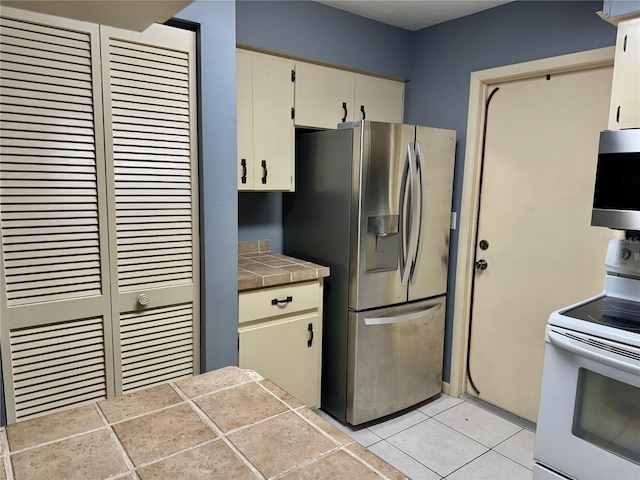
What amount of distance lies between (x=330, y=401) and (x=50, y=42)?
89.3 inches

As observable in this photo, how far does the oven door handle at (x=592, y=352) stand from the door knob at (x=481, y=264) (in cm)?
115

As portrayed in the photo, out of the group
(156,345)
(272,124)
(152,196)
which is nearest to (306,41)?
(272,124)

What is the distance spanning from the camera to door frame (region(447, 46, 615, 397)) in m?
2.58

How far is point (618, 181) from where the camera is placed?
1785mm

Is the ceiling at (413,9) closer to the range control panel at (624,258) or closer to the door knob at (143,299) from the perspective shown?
the range control panel at (624,258)

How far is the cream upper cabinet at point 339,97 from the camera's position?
2.64 metres

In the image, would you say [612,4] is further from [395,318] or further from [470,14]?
[395,318]

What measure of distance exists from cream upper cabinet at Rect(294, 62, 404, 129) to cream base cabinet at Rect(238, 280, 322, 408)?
3.39 ft

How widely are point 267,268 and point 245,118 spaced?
0.84 metres

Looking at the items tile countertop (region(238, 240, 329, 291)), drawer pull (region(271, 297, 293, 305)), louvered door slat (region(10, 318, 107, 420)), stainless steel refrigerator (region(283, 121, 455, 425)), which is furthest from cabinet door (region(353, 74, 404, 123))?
louvered door slat (region(10, 318, 107, 420))

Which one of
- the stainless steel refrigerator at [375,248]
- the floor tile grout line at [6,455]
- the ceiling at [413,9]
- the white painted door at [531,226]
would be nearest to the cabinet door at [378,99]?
the ceiling at [413,9]

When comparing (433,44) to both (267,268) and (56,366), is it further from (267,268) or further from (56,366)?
(56,366)

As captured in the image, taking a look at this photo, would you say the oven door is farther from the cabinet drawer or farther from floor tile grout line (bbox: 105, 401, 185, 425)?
floor tile grout line (bbox: 105, 401, 185, 425)

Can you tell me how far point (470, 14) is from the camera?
2.74m
